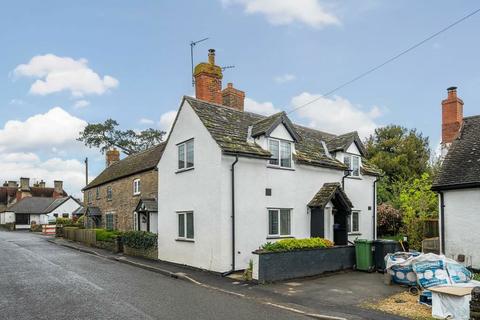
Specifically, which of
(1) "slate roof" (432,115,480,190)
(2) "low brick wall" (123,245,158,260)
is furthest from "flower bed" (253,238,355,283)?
(2) "low brick wall" (123,245,158,260)

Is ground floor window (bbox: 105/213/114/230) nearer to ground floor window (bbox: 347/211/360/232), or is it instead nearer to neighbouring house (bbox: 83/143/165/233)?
neighbouring house (bbox: 83/143/165/233)

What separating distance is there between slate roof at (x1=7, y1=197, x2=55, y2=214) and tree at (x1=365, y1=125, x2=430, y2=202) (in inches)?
2219

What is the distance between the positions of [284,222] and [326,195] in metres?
2.59

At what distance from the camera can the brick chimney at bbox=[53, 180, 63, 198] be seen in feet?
267

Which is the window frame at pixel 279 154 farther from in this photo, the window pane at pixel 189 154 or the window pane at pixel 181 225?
the window pane at pixel 181 225

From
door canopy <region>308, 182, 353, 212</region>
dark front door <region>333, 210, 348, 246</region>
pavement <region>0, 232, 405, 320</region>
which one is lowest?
pavement <region>0, 232, 405, 320</region>

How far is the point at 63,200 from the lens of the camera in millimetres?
66562

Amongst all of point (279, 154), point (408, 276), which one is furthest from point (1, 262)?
point (408, 276)

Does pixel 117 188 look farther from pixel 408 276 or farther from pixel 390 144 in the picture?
pixel 390 144

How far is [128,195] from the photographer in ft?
94.7

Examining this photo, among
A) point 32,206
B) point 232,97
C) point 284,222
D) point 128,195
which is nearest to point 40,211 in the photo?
point 32,206

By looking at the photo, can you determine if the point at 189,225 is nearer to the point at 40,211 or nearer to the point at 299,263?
the point at 299,263

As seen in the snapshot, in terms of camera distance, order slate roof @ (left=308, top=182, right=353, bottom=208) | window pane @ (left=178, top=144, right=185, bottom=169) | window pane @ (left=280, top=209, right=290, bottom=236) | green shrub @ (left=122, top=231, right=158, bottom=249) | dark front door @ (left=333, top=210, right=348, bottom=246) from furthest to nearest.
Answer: green shrub @ (left=122, top=231, right=158, bottom=249) < dark front door @ (left=333, top=210, right=348, bottom=246) < window pane @ (left=178, top=144, right=185, bottom=169) < slate roof @ (left=308, top=182, right=353, bottom=208) < window pane @ (left=280, top=209, right=290, bottom=236)

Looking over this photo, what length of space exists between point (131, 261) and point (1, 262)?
21.1ft
